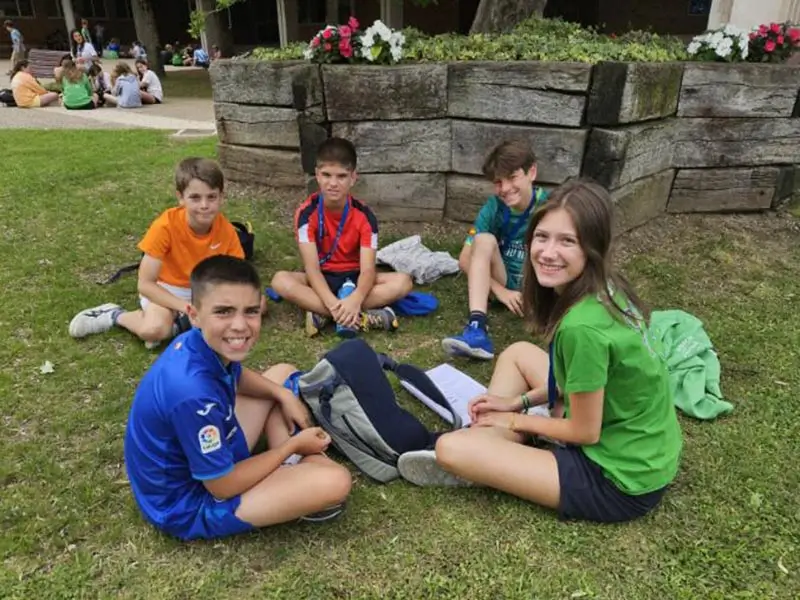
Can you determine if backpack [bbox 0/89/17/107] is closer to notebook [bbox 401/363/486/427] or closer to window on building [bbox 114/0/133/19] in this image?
notebook [bbox 401/363/486/427]

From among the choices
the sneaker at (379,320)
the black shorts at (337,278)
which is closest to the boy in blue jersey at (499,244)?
the sneaker at (379,320)

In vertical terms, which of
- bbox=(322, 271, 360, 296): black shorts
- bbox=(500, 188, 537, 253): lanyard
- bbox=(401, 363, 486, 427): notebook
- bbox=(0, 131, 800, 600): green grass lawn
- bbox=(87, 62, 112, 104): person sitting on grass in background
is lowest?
bbox=(0, 131, 800, 600): green grass lawn

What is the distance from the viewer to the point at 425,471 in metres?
2.42

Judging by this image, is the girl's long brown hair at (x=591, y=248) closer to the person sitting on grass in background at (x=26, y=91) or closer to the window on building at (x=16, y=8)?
the person sitting on grass in background at (x=26, y=91)

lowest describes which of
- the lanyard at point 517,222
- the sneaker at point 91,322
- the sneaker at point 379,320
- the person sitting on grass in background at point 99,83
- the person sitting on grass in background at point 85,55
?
the sneaker at point 379,320

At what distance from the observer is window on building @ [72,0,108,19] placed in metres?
28.0

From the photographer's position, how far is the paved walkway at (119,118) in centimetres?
959

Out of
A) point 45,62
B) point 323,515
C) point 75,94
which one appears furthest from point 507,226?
point 45,62

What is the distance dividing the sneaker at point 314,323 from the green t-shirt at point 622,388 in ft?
5.68

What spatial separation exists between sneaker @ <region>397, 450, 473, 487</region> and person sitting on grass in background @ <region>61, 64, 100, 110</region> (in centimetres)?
1165

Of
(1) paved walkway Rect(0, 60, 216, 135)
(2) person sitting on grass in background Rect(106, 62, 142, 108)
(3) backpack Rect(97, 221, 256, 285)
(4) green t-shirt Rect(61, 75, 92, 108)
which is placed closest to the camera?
(3) backpack Rect(97, 221, 256, 285)

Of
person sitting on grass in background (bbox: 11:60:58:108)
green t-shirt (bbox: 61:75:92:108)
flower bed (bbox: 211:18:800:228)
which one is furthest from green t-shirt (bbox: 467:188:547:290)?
person sitting on grass in background (bbox: 11:60:58:108)

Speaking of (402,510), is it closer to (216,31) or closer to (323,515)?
(323,515)

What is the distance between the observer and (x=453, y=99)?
181 inches
